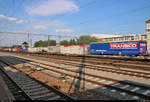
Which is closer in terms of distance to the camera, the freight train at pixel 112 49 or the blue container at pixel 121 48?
the blue container at pixel 121 48

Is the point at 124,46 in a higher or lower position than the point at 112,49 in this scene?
higher

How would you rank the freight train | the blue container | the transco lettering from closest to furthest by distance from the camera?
the blue container < the freight train < the transco lettering

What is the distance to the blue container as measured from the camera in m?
22.8

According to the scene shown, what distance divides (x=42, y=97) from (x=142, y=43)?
22252 mm

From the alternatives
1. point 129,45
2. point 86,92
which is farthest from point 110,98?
point 129,45

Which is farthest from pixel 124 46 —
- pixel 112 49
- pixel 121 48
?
pixel 112 49

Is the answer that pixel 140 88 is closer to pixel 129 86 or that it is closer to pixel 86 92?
pixel 129 86

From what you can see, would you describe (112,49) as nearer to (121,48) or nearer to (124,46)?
(121,48)

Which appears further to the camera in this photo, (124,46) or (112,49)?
(112,49)

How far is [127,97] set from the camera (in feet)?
19.7

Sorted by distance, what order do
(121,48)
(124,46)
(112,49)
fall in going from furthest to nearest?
(112,49)
(121,48)
(124,46)

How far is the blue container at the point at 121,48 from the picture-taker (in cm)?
2279

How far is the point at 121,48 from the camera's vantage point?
25.2 m

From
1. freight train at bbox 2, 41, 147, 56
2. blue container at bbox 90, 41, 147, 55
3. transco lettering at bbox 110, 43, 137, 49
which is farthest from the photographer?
transco lettering at bbox 110, 43, 137, 49
